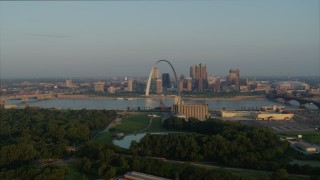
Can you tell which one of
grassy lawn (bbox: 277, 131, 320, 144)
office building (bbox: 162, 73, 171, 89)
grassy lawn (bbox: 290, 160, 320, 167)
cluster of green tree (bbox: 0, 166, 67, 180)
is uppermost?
office building (bbox: 162, 73, 171, 89)

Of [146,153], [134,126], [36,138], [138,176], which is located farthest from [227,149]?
[134,126]

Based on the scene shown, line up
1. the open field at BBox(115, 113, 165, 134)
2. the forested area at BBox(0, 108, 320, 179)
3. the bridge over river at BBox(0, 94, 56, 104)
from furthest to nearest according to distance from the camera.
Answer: the bridge over river at BBox(0, 94, 56, 104)
the open field at BBox(115, 113, 165, 134)
the forested area at BBox(0, 108, 320, 179)

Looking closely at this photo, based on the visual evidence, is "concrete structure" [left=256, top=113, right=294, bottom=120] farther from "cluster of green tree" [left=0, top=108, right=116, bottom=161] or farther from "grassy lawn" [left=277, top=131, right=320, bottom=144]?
"cluster of green tree" [left=0, top=108, right=116, bottom=161]

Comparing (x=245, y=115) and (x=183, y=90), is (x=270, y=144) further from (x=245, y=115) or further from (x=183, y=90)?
(x=183, y=90)

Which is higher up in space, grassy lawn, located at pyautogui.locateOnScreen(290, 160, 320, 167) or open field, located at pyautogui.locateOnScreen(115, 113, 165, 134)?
grassy lawn, located at pyautogui.locateOnScreen(290, 160, 320, 167)

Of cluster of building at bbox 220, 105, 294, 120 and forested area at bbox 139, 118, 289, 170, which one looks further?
cluster of building at bbox 220, 105, 294, 120

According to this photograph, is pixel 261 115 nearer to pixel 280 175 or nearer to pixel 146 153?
pixel 146 153

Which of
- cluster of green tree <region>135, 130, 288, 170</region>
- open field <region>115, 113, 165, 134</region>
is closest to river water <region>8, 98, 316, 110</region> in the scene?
open field <region>115, 113, 165, 134</region>
